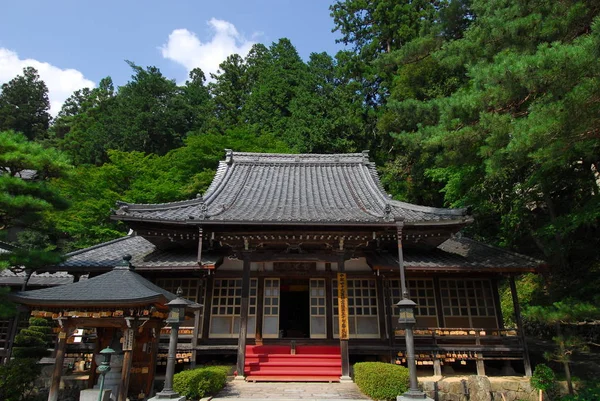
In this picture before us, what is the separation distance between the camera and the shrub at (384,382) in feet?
25.9

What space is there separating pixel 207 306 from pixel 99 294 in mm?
4736

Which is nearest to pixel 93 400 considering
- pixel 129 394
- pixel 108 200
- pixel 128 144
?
pixel 129 394

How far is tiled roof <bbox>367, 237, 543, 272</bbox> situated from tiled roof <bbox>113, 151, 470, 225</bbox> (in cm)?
144

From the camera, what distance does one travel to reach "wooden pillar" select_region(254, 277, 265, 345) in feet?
37.6

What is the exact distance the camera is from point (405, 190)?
24.0m

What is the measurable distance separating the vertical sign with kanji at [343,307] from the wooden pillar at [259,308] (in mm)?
2784

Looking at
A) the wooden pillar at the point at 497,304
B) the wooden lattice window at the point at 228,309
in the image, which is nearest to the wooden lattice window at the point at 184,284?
the wooden lattice window at the point at 228,309

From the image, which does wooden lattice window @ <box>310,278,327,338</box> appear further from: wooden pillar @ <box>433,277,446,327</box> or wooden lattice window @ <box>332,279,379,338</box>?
wooden pillar @ <box>433,277,446,327</box>

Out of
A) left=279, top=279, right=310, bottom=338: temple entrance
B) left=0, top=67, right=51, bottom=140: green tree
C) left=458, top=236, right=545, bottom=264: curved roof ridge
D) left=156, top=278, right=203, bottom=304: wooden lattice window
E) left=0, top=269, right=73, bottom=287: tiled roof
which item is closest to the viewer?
left=458, top=236, right=545, bottom=264: curved roof ridge

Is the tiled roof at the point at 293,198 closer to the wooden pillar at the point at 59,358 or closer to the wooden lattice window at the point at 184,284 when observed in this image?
the wooden lattice window at the point at 184,284

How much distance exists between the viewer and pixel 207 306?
11891mm

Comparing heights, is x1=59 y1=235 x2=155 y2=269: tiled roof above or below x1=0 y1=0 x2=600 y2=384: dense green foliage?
below

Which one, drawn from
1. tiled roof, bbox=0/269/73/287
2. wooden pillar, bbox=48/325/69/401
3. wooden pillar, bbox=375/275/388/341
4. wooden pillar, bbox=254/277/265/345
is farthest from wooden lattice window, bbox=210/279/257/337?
tiled roof, bbox=0/269/73/287

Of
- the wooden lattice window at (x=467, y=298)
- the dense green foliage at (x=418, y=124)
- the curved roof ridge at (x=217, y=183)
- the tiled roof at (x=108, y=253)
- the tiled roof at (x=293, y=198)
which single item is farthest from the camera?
the curved roof ridge at (x=217, y=183)
